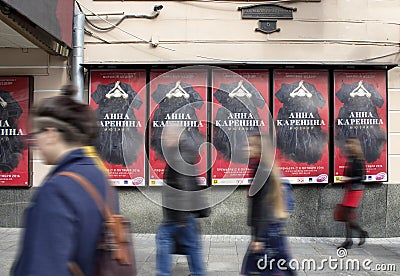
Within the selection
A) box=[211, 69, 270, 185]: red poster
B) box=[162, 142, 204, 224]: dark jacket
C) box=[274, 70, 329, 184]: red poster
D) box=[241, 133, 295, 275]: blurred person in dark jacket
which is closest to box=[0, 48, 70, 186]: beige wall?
box=[211, 69, 270, 185]: red poster

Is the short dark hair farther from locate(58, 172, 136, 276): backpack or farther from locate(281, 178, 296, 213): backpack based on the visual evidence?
locate(281, 178, 296, 213): backpack

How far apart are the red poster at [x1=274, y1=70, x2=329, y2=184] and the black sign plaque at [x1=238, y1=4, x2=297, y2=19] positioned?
99 cm

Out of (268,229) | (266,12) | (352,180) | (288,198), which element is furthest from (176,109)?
(268,229)

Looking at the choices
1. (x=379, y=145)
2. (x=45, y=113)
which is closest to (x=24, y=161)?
(x=379, y=145)

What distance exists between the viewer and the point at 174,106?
8398 mm

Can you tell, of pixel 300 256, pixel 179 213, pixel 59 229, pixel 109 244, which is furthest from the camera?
pixel 300 256

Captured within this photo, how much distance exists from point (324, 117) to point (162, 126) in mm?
2784

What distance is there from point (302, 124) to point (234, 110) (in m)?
1.18

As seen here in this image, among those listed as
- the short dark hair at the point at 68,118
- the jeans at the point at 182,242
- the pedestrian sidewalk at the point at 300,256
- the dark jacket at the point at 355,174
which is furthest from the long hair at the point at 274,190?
the dark jacket at the point at 355,174

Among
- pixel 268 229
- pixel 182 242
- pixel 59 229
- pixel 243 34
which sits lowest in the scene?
pixel 182 242

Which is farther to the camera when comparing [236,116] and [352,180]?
→ [236,116]

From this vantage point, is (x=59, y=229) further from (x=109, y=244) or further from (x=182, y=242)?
(x=182, y=242)

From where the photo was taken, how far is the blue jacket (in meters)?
1.82

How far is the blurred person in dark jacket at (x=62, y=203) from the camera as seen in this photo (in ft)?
5.98
